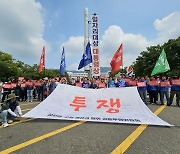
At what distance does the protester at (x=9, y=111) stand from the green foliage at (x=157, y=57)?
39.6 m

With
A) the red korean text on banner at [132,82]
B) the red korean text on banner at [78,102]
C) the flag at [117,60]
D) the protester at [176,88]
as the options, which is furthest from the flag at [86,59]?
the red korean text on banner at [78,102]

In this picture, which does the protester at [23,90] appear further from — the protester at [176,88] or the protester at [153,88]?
the protester at [176,88]

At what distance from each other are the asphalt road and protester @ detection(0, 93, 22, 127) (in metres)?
0.31

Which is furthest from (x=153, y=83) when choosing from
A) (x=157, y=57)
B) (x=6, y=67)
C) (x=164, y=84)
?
(x=6, y=67)

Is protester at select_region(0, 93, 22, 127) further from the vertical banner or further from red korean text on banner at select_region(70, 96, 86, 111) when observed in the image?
the vertical banner

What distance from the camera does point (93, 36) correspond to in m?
27.2

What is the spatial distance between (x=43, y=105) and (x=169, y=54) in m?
47.8

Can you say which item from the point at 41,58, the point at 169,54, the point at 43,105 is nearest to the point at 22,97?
the point at 41,58

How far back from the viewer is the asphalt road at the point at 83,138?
5617mm

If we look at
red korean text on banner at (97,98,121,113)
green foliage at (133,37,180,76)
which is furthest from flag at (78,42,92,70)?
green foliage at (133,37,180,76)

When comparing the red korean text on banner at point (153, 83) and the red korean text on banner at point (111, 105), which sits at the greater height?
the red korean text on banner at point (153, 83)

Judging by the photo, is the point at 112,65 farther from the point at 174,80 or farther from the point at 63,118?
the point at 63,118

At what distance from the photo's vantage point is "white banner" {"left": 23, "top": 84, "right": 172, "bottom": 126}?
8.61 metres

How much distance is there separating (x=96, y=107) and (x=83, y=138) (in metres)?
2.65
